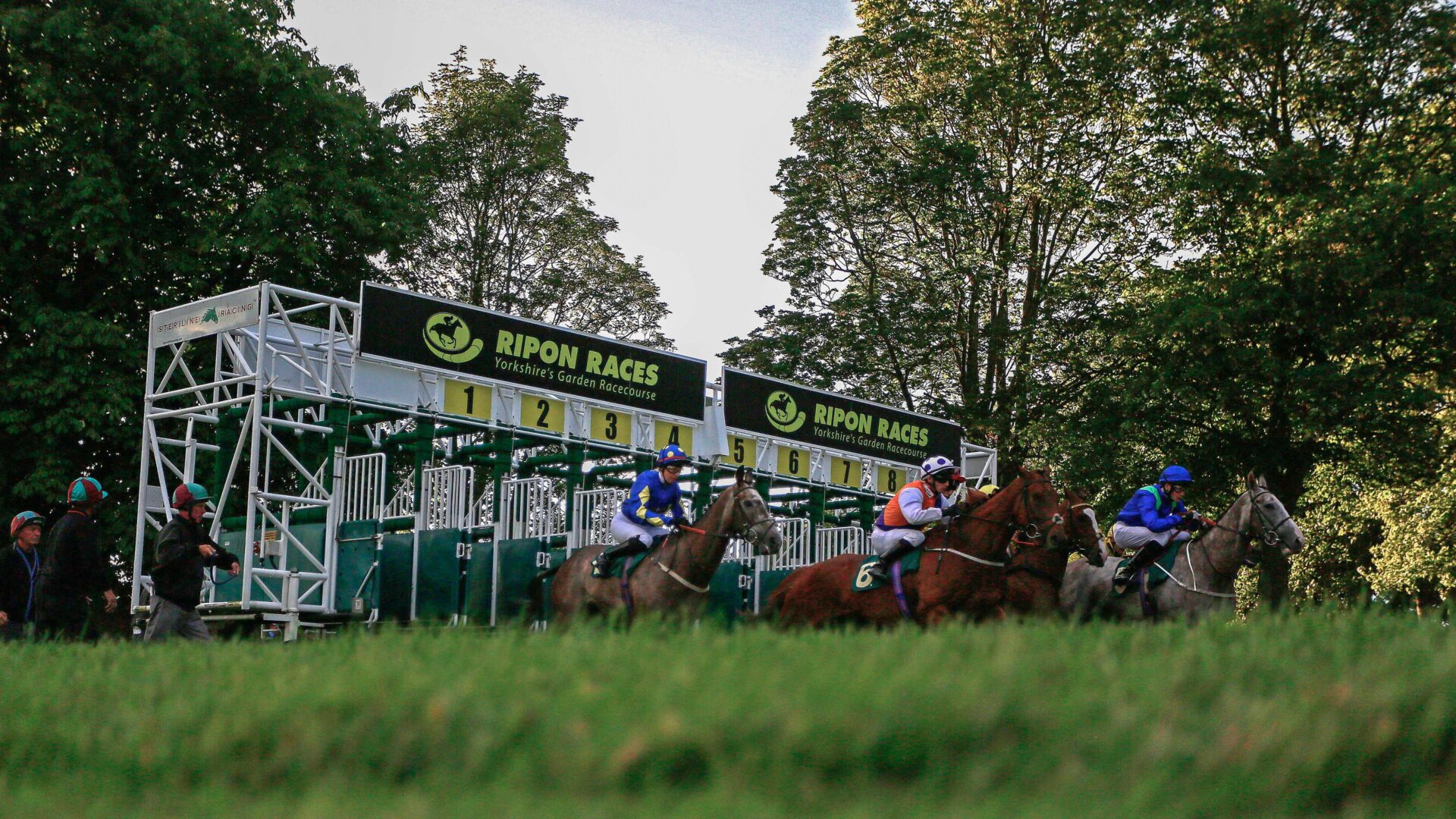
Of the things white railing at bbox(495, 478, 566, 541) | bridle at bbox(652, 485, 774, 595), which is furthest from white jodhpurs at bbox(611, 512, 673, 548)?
white railing at bbox(495, 478, 566, 541)

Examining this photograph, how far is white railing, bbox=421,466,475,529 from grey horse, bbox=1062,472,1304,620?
6680 millimetres

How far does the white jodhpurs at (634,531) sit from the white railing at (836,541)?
23.3 ft

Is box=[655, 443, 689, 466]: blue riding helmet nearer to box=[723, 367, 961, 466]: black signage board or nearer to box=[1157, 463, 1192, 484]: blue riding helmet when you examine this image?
box=[1157, 463, 1192, 484]: blue riding helmet

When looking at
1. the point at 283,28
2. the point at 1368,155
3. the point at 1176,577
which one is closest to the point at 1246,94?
the point at 1368,155

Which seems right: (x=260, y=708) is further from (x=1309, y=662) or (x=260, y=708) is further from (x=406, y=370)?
(x=406, y=370)

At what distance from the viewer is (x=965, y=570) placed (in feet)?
39.3

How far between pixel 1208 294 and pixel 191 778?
20614mm

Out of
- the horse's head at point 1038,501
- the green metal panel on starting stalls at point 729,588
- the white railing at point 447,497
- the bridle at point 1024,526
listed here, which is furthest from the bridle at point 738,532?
the green metal panel on starting stalls at point 729,588

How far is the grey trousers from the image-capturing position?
11.8 meters

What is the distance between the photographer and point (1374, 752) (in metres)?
4.59

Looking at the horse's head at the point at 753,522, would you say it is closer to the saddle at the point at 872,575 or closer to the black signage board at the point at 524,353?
the saddle at the point at 872,575

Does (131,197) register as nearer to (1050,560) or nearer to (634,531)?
(634,531)

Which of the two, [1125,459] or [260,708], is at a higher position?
[1125,459]

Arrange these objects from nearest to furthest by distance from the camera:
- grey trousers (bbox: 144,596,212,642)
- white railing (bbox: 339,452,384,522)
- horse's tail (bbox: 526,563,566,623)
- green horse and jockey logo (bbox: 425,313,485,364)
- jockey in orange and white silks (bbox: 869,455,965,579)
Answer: grey trousers (bbox: 144,596,212,642) → jockey in orange and white silks (bbox: 869,455,965,579) → horse's tail (bbox: 526,563,566,623) → white railing (bbox: 339,452,384,522) → green horse and jockey logo (bbox: 425,313,485,364)
